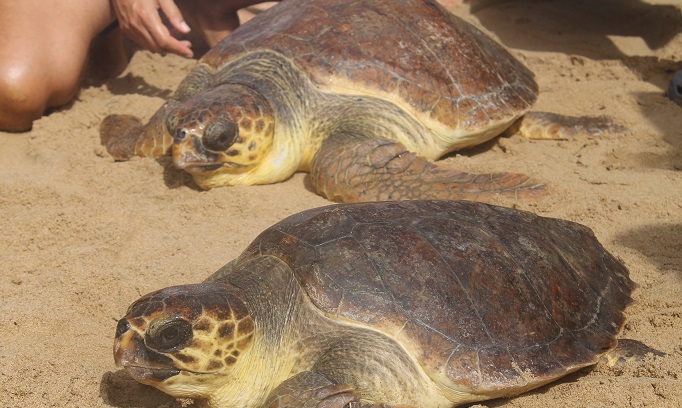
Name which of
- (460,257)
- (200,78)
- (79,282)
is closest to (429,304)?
(460,257)

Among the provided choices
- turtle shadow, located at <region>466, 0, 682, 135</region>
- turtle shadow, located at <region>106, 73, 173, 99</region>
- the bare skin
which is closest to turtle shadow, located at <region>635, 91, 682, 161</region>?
turtle shadow, located at <region>466, 0, 682, 135</region>

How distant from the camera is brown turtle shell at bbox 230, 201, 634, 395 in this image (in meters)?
1.77

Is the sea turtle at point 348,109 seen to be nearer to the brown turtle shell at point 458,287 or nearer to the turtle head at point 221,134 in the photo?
the turtle head at point 221,134

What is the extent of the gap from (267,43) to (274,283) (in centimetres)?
183

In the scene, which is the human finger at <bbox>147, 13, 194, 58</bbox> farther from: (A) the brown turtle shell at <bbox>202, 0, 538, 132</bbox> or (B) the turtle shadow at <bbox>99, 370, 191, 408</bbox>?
(B) the turtle shadow at <bbox>99, 370, 191, 408</bbox>

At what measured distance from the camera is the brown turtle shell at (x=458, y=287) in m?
1.77

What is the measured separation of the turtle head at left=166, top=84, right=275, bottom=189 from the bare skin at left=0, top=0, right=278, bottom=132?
0.65 m

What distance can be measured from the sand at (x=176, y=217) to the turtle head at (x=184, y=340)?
0.23m

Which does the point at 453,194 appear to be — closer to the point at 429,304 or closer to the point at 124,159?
the point at 429,304

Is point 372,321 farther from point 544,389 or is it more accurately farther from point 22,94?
point 22,94

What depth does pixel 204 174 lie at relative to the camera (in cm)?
308

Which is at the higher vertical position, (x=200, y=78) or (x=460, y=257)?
(x=460, y=257)

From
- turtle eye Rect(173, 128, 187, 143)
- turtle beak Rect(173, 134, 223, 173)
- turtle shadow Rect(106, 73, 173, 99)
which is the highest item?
turtle eye Rect(173, 128, 187, 143)

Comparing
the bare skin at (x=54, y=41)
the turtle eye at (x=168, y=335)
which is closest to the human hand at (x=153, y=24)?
the bare skin at (x=54, y=41)
